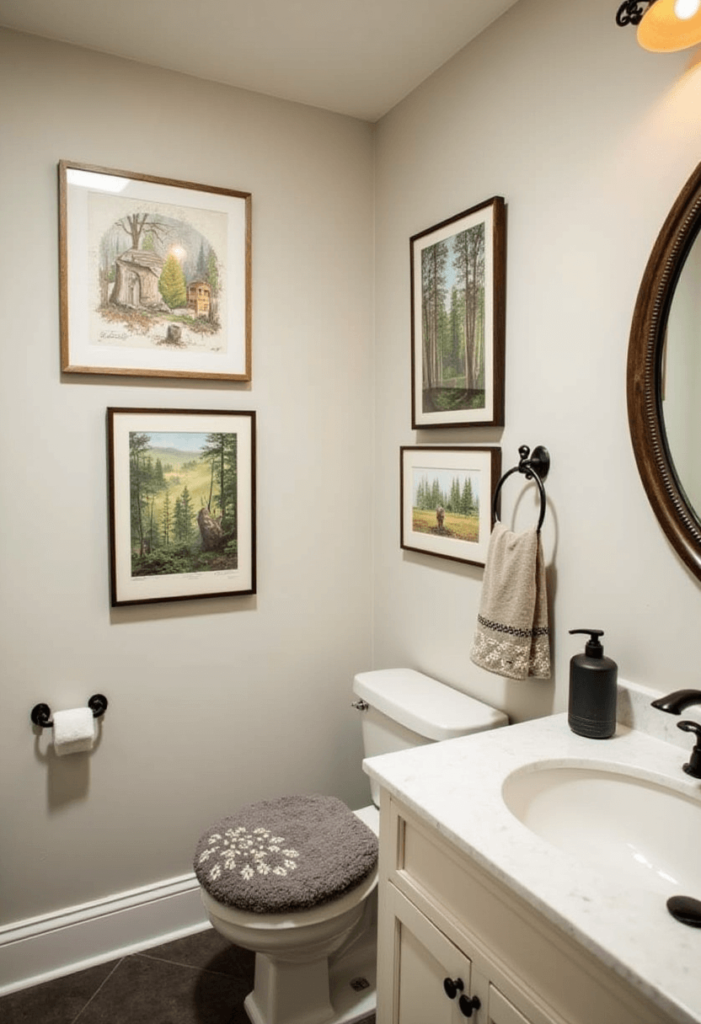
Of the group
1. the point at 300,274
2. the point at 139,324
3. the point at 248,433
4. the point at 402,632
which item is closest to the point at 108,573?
the point at 248,433

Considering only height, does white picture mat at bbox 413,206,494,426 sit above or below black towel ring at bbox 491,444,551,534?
above

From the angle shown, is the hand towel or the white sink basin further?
the hand towel

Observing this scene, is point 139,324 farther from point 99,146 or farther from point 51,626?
point 51,626

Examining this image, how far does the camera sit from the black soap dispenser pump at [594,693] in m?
1.30

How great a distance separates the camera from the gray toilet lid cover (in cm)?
147

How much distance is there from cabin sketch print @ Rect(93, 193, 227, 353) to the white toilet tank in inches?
43.4

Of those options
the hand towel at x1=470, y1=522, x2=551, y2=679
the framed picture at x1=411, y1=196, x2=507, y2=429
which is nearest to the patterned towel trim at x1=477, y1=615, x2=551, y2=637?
the hand towel at x1=470, y1=522, x2=551, y2=679

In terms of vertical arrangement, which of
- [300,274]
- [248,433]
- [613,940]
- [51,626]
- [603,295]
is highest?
[300,274]

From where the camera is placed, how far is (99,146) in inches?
72.1

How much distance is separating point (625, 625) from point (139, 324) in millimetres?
1472

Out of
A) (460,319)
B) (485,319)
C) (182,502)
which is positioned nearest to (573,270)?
(485,319)

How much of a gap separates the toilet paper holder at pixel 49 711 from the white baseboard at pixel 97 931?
0.54 m

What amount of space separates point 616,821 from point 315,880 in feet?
2.20

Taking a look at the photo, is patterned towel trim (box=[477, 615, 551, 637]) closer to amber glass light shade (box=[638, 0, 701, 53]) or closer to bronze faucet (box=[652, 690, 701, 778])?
bronze faucet (box=[652, 690, 701, 778])
